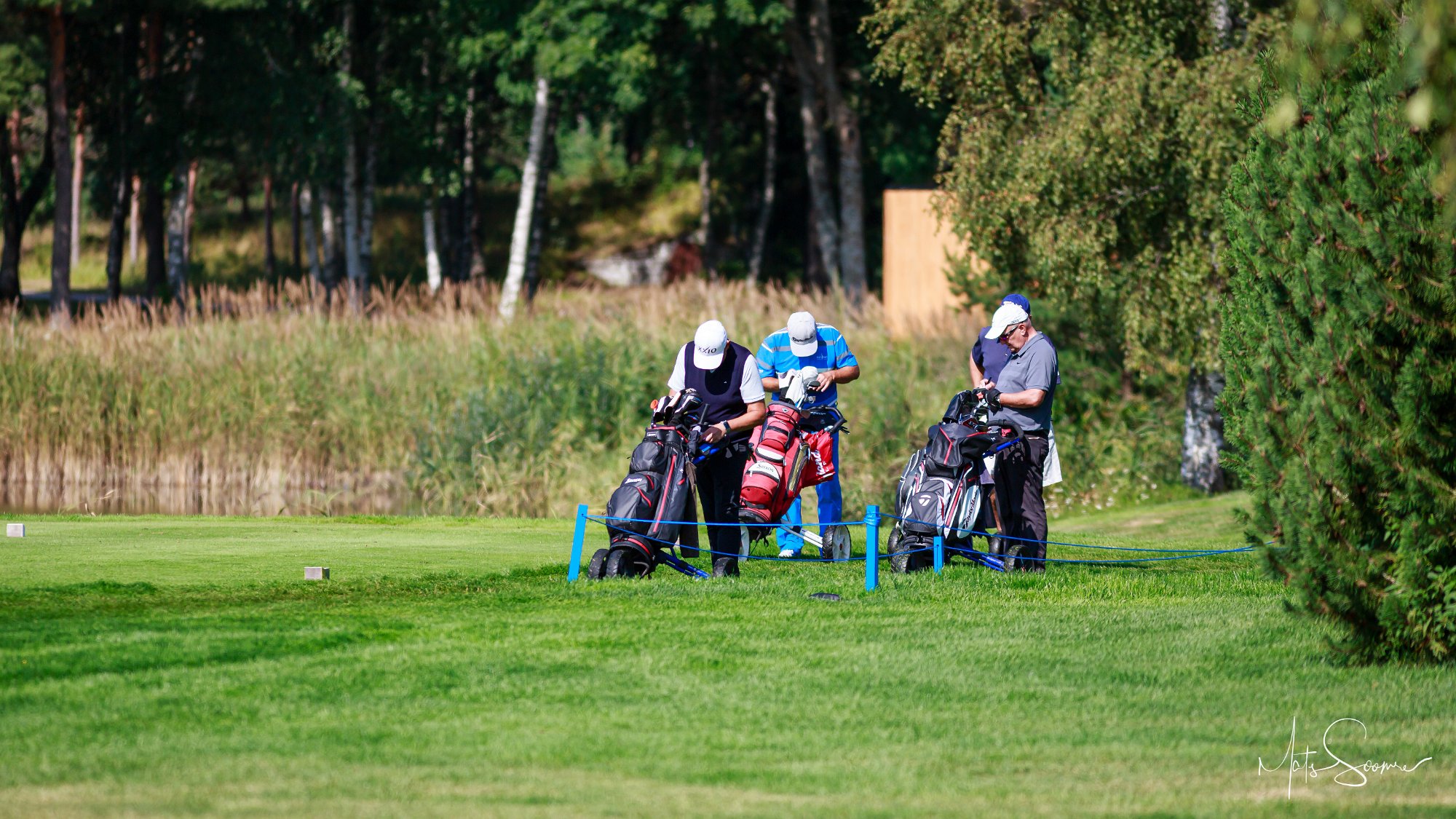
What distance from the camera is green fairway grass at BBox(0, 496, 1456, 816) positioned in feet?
17.5

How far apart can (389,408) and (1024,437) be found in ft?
30.8

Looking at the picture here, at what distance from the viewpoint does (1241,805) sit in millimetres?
5238

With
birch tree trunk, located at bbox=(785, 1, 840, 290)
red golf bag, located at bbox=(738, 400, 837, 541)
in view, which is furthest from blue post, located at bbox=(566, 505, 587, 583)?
birch tree trunk, located at bbox=(785, 1, 840, 290)

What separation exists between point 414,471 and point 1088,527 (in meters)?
7.28

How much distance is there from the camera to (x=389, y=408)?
59.4 ft

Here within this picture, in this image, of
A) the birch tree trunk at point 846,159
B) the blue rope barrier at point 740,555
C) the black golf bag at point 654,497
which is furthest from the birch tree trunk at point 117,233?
the black golf bag at point 654,497

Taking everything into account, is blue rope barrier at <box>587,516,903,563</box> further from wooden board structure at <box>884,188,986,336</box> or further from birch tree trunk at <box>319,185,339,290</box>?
birch tree trunk at <box>319,185,339,290</box>

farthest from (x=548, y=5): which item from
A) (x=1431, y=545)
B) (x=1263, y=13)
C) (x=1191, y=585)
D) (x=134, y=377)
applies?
(x=1431, y=545)

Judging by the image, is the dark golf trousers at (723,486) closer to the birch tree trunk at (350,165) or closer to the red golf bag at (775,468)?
the red golf bag at (775,468)

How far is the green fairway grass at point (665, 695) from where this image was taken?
5.34 metres

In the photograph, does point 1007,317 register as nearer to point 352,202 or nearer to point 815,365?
point 815,365

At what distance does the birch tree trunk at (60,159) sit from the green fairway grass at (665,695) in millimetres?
25241

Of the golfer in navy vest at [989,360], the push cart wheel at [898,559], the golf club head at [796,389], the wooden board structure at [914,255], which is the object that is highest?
the wooden board structure at [914,255]

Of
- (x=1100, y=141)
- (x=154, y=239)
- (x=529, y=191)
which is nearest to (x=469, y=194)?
(x=154, y=239)
